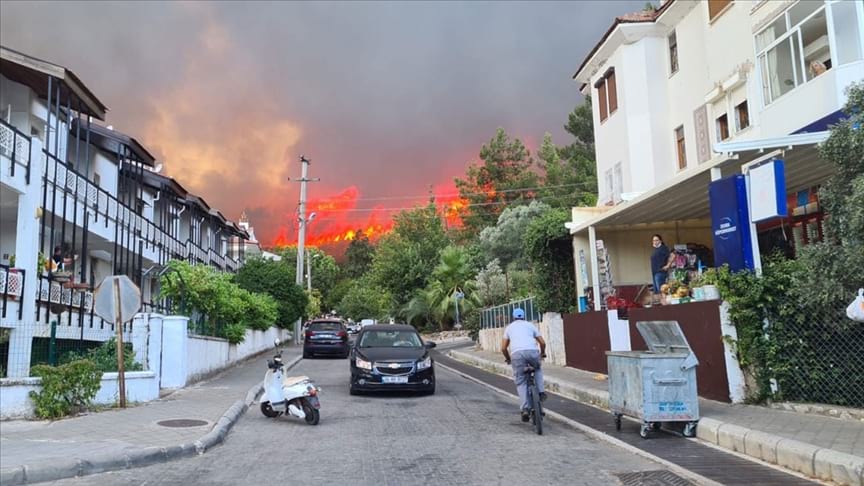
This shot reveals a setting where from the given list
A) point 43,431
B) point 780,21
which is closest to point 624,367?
point 43,431

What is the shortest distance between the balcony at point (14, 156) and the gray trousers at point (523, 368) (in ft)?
38.9

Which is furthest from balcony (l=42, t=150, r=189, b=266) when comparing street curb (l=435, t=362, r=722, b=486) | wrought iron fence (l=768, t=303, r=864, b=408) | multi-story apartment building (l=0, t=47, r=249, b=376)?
wrought iron fence (l=768, t=303, r=864, b=408)

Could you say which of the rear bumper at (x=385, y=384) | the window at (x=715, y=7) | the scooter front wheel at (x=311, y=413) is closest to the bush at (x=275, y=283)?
the rear bumper at (x=385, y=384)

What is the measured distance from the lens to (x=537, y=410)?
969cm

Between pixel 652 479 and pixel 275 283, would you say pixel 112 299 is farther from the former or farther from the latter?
pixel 275 283

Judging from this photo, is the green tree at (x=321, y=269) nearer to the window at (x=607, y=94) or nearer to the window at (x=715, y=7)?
the window at (x=607, y=94)

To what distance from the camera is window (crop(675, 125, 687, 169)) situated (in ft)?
72.7

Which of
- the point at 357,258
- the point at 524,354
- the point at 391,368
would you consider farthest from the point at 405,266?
the point at 524,354

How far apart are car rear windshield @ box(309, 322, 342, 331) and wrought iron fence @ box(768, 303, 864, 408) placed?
63.5ft

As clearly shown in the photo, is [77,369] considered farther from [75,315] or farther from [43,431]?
[75,315]

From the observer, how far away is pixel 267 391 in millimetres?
11234

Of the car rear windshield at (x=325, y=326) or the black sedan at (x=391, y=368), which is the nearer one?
the black sedan at (x=391, y=368)

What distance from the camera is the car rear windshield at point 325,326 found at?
27297 millimetres

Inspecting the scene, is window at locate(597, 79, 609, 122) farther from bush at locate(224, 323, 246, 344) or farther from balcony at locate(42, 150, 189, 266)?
balcony at locate(42, 150, 189, 266)
